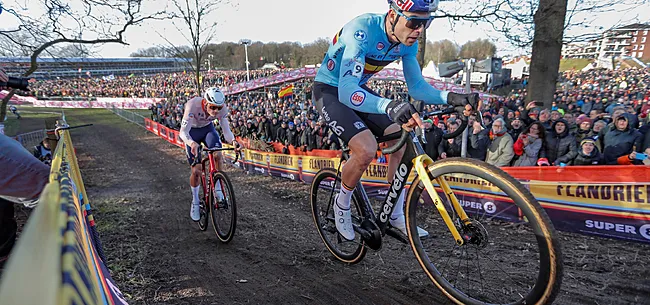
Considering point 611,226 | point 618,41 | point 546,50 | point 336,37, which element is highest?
point 618,41

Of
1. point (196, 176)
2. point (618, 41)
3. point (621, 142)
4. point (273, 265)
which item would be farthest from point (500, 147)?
point (196, 176)

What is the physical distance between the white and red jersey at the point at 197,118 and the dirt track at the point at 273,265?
5.40 feet

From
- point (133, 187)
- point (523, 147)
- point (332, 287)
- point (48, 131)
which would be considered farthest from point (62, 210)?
point (133, 187)

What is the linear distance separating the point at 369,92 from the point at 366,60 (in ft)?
0.99

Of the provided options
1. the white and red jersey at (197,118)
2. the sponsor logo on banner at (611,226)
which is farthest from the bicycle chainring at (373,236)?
the sponsor logo on banner at (611,226)

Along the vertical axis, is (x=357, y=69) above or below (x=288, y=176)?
above

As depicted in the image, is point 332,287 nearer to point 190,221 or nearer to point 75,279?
point 75,279

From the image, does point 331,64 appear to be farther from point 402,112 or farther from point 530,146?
point 530,146

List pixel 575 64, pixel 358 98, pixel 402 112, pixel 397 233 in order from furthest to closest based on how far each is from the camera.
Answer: pixel 575 64 < pixel 397 233 < pixel 358 98 < pixel 402 112

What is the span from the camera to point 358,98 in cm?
286

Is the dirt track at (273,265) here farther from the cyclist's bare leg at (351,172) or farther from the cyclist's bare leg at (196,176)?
the cyclist's bare leg at (196,176)

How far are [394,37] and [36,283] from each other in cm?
281

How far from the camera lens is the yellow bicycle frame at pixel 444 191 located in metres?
2.51

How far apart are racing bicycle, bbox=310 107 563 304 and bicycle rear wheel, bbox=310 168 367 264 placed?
0.01 meters
